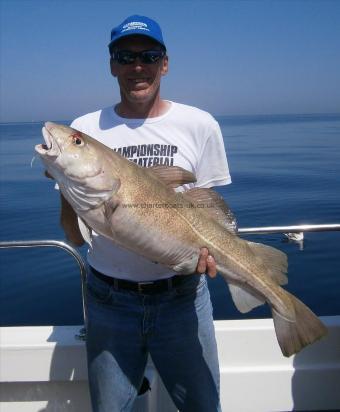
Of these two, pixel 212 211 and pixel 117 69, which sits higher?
pixel 117 69

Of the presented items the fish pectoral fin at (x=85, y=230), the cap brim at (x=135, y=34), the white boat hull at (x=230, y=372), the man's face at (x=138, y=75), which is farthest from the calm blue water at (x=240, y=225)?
the cap brim at (x=135, y=34)

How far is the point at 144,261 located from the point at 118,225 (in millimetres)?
373

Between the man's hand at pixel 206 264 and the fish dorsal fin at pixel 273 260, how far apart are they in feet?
1.20

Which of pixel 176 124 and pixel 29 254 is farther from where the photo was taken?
pixel 29 254

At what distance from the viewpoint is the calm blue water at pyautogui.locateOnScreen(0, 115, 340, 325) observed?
7.85 metres

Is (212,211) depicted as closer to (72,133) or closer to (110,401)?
(72,133)

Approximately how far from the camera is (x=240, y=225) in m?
11.9

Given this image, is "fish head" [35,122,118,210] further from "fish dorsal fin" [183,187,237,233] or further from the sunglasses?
the sunglasses

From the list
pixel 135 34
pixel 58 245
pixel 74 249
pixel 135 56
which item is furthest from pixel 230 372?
pixel 135 34

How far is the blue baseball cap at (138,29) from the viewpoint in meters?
2.77

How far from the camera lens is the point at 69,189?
2.47 metres

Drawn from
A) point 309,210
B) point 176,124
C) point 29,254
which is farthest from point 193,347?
point 309,210

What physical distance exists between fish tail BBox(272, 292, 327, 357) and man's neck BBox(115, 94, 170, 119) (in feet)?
5.13

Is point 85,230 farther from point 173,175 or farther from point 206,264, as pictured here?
point 206,264
